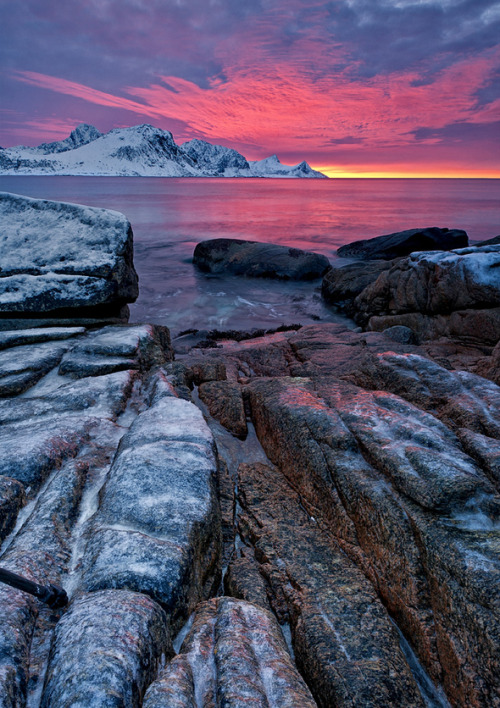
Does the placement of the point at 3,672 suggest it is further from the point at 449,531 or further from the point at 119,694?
the point at 449,531

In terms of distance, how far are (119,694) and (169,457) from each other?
1866 mm

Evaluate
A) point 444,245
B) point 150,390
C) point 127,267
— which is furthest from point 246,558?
point 444,245

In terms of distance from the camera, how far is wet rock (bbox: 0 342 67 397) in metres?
5.02

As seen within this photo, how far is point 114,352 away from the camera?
593 centimetres

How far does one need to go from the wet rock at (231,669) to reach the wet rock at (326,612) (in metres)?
0.33

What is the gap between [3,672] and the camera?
1.83 meters

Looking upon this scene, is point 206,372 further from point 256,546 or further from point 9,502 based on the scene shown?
point 9,502

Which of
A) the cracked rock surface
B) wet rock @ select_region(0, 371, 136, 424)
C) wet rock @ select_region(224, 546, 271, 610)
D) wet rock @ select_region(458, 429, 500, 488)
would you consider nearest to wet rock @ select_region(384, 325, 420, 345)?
the cracked rock surface

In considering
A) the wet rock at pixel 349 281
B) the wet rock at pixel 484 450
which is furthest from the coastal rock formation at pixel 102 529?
the wet rock at pixel 349 281

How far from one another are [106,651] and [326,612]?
1617 mm

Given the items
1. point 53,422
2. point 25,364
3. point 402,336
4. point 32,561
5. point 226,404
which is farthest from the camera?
point 402,336

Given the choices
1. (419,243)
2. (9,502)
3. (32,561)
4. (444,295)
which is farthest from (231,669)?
(419,243)

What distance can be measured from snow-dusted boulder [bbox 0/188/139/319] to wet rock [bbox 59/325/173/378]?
858 mm

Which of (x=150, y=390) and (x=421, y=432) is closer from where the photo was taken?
(x=421, y=432)
